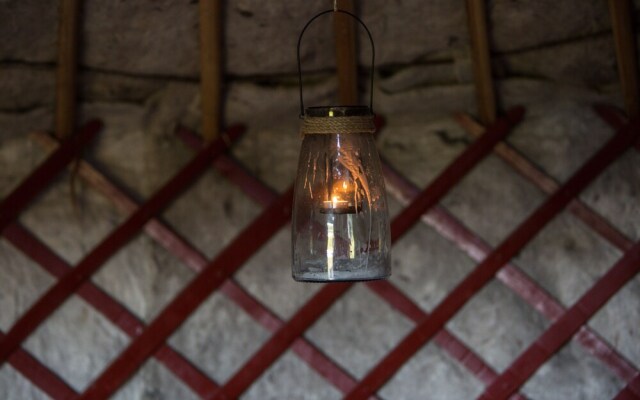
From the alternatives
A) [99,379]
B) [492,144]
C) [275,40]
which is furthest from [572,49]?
[99,379]

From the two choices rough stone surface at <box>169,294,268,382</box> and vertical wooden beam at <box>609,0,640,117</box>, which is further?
rough stone surface at <box>169,294,268,382</box>

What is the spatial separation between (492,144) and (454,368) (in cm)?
49

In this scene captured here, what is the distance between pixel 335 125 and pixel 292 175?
3.15 ft

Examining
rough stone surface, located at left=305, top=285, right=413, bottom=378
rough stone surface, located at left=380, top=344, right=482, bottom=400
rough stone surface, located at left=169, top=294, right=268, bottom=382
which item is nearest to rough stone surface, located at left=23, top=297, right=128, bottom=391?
rough stone surface, located at left=169, top=294, right=268, bottom=382

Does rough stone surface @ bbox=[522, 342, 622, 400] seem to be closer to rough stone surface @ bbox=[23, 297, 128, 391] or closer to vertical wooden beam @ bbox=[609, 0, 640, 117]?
vertical wooden beam @ bbox=[609, 0, 640, 117]

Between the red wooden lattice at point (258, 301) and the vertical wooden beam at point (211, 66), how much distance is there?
0.04 metres

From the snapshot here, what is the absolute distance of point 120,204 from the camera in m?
2.44

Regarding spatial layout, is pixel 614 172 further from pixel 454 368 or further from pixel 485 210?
pixel 454 368

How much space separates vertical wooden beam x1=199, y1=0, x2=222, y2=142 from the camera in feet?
7.60

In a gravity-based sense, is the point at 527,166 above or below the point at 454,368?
above

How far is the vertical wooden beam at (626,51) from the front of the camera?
7.21 feet

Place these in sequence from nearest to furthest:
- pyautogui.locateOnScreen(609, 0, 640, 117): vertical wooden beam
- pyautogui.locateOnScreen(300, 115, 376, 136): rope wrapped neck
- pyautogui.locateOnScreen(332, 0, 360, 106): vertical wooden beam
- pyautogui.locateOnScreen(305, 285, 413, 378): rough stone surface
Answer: pyautogui.locateOnScreen(300, 115, 376, 136): rope wrapped neck, pyautogui.locateOnScreen(609, 0, 640, 117): vertical wooden beam, pyautogui.locateOnScreen(332, 0, 360, 106): vertical wooden beam, pyautogui.locateOnScreen(305, 285, 413, 378): rough stone surface

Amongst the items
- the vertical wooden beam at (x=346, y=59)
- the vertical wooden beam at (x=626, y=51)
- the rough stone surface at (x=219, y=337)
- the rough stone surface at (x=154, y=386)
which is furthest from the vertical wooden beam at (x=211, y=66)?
the vertical wooden beam at (x=626, y=51)

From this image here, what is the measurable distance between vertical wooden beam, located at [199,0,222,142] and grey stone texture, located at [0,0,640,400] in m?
0.05
